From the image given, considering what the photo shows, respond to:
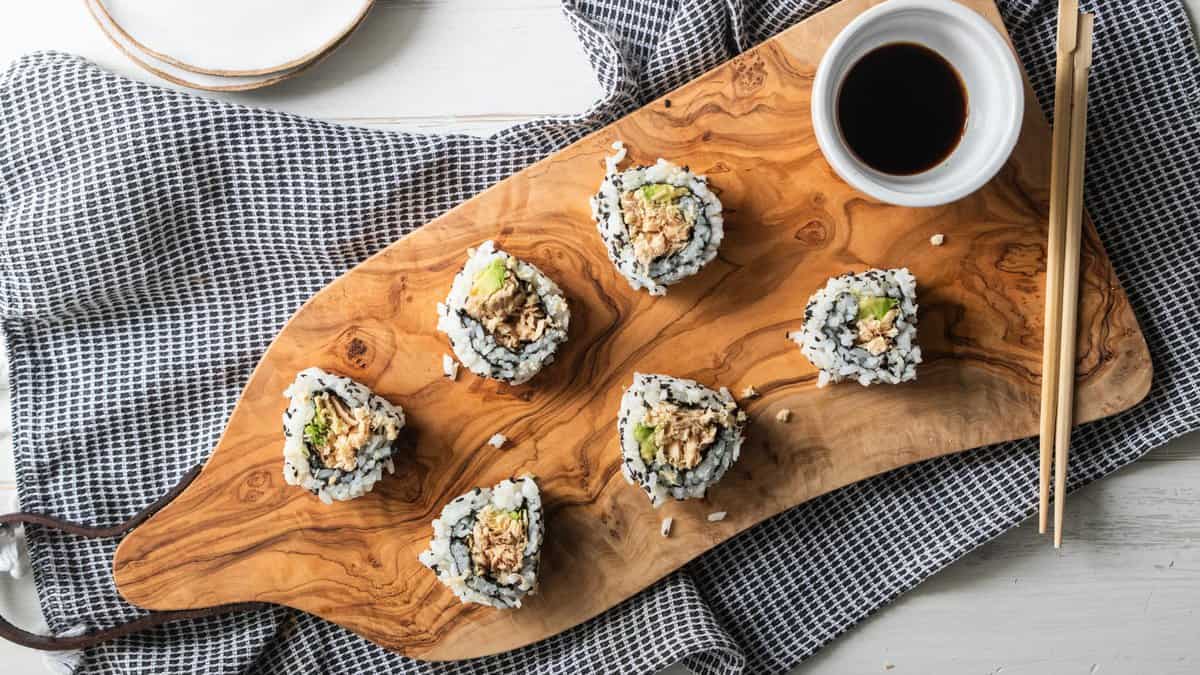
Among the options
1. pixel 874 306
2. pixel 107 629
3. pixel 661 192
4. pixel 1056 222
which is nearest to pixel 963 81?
pixel 1056 222

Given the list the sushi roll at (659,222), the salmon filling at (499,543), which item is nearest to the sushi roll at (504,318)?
the sushi roll at (659,222)

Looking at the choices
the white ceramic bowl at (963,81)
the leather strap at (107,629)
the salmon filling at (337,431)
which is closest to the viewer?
the white ceramic bowl at (963,81)

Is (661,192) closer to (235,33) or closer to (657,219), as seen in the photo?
(657,219)

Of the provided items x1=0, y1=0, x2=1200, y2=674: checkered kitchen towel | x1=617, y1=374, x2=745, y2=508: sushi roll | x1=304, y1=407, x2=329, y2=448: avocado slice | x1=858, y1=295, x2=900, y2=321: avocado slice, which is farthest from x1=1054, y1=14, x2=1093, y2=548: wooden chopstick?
x1=304, y1=407, x2=329, y2=448: avocado slice

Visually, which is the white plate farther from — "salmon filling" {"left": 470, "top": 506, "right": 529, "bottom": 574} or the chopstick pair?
the chopstick pair

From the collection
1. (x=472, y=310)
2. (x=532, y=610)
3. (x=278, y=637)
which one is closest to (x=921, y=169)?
(x=472, y=310)

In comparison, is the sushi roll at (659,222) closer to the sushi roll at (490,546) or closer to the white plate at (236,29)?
the sushi roll at (490,546)
